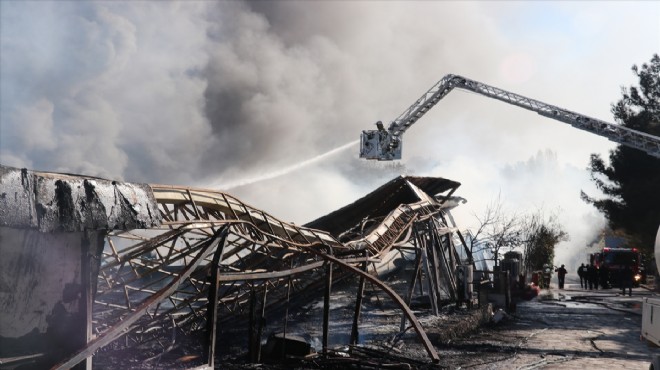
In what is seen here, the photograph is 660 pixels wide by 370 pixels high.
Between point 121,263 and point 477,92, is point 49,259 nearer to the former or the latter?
point 121,263

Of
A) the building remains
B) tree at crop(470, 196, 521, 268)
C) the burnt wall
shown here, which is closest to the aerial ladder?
tree at crop(470, 196, 521, 268)

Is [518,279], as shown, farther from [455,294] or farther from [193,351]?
[193,351]

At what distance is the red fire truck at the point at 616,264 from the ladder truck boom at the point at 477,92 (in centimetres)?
774

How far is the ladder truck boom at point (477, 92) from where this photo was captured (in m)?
29.7

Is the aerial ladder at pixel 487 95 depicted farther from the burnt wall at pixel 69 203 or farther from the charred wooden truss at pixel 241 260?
the burnt wall at pixel 69 203

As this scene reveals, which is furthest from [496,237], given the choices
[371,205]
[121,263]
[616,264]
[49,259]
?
[49,259]

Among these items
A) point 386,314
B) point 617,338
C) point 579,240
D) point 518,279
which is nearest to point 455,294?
point 386,314

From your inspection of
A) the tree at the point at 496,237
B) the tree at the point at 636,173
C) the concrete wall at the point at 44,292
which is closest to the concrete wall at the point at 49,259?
the concrete wall at the point at 44,292

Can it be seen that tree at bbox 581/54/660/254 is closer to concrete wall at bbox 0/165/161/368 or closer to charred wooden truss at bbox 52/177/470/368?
charred wooden truss at bbox 52/177/470/368

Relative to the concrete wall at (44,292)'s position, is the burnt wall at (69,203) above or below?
above

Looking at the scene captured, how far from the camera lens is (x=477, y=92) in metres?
35.5

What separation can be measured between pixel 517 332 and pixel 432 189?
5.19 metres

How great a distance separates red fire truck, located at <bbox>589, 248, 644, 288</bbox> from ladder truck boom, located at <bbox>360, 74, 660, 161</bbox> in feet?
25.4

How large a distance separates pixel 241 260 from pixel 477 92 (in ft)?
82.5
